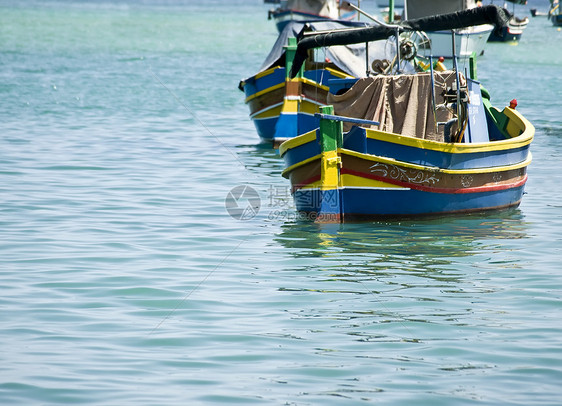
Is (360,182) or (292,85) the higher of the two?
(292,85)

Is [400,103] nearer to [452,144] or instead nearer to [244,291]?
[452,144]

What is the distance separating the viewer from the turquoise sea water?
746 centimetres

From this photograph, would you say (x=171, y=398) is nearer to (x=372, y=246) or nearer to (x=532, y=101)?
(x=372, y=246)

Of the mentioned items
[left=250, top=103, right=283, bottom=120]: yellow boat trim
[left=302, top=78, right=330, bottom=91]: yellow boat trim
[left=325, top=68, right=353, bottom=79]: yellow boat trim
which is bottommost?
[left=250, top=103, right=283, bottom=120]: yellow boat trim

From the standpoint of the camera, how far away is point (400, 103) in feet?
46.7

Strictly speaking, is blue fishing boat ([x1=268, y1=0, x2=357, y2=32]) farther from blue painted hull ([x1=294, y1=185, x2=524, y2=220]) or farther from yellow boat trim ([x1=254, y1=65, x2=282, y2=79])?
blue painted hull ([x1=294, y1=185, x2=524, y2=220])

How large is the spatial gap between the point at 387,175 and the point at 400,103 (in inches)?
70.5

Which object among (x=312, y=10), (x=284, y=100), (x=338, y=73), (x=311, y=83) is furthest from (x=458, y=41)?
(x=311, y=83)

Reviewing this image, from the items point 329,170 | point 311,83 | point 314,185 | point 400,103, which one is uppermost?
point 400,103

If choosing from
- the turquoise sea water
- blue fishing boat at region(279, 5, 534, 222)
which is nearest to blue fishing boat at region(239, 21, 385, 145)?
the turquoise sea water

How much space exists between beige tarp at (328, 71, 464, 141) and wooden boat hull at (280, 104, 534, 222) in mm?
937

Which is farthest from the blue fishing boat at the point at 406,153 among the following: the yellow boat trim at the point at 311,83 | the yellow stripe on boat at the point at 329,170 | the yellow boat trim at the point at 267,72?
the yellow boat trim at the point at 267,72

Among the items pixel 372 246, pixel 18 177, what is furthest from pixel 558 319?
pixel 18 177

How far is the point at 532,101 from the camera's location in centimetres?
3183
